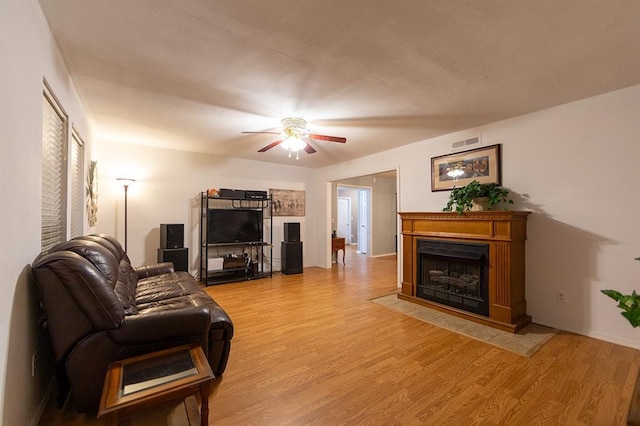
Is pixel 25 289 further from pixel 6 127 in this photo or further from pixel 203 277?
pixel 203 277

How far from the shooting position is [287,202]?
6.31m

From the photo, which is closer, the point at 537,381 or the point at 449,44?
the point at 449,44

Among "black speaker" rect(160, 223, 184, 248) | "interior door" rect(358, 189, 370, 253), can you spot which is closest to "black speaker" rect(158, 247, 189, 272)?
"black speaker" rect(160, 223, 184, 248)

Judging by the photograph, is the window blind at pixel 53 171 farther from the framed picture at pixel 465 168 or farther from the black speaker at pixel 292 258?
the framed picture at pixel 465 168

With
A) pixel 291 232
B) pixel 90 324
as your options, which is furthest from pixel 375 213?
pixel 90 324

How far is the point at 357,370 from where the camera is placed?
2.20m

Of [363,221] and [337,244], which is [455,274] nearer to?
[337,244]

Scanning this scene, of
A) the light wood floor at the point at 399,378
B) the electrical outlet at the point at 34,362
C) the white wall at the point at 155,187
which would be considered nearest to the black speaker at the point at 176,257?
the white wall at the point at 155,187

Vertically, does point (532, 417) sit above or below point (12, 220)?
below

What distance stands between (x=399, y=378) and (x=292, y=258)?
12.9 ft

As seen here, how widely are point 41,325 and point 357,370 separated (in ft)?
7.13

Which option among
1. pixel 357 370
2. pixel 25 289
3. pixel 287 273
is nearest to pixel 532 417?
pixel 357 370

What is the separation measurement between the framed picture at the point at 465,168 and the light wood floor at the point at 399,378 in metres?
1.90

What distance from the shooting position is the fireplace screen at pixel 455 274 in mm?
3225
